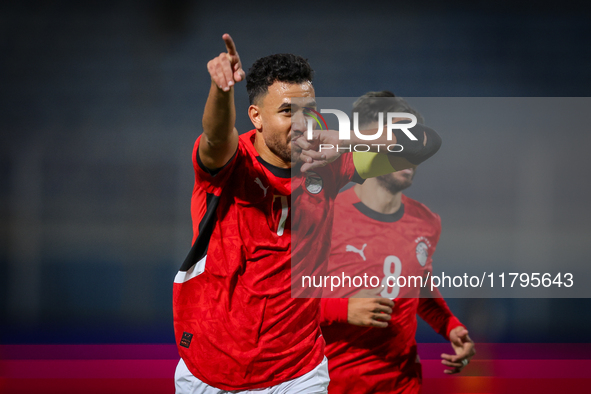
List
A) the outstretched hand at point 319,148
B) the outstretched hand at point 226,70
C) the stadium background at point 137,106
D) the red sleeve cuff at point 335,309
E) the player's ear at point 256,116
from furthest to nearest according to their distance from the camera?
the stadium background at point 137,106, the red sleeve cuff at point 335,309, the player's ear at point 256,116, the outstretched hand at point 319,148, the outstretched hand at point 226,70

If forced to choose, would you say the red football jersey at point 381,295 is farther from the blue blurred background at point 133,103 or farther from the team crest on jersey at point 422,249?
the blue blurred background at point 133,103

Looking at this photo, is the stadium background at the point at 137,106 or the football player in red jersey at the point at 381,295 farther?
the stadium background at the point at 137,106

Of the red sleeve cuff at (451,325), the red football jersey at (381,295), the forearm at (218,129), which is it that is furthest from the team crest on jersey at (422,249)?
the forearm at (218,129)

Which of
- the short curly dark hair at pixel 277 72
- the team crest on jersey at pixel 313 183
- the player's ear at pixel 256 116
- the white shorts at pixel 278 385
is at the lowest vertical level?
the white shorts at pixel 278 385

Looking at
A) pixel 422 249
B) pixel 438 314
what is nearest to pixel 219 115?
pixel 422 249

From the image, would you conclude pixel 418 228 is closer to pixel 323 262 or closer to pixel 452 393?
pixel 323 262

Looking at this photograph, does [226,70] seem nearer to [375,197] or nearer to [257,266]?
[257,266]

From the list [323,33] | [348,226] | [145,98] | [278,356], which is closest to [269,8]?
[323,33]

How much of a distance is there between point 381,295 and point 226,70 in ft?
3.60

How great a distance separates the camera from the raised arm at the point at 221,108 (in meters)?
1.01

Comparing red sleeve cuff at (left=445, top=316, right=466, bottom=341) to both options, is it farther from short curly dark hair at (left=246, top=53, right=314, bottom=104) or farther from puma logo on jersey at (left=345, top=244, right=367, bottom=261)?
short curly dark hair at (left=246, top=53, right=314, bottom=104)

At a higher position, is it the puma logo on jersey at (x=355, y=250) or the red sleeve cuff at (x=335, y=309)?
the puma logo on jersey at (x=355, y=250)

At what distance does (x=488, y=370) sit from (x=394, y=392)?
0.64 m

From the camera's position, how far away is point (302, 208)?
1380 mm
